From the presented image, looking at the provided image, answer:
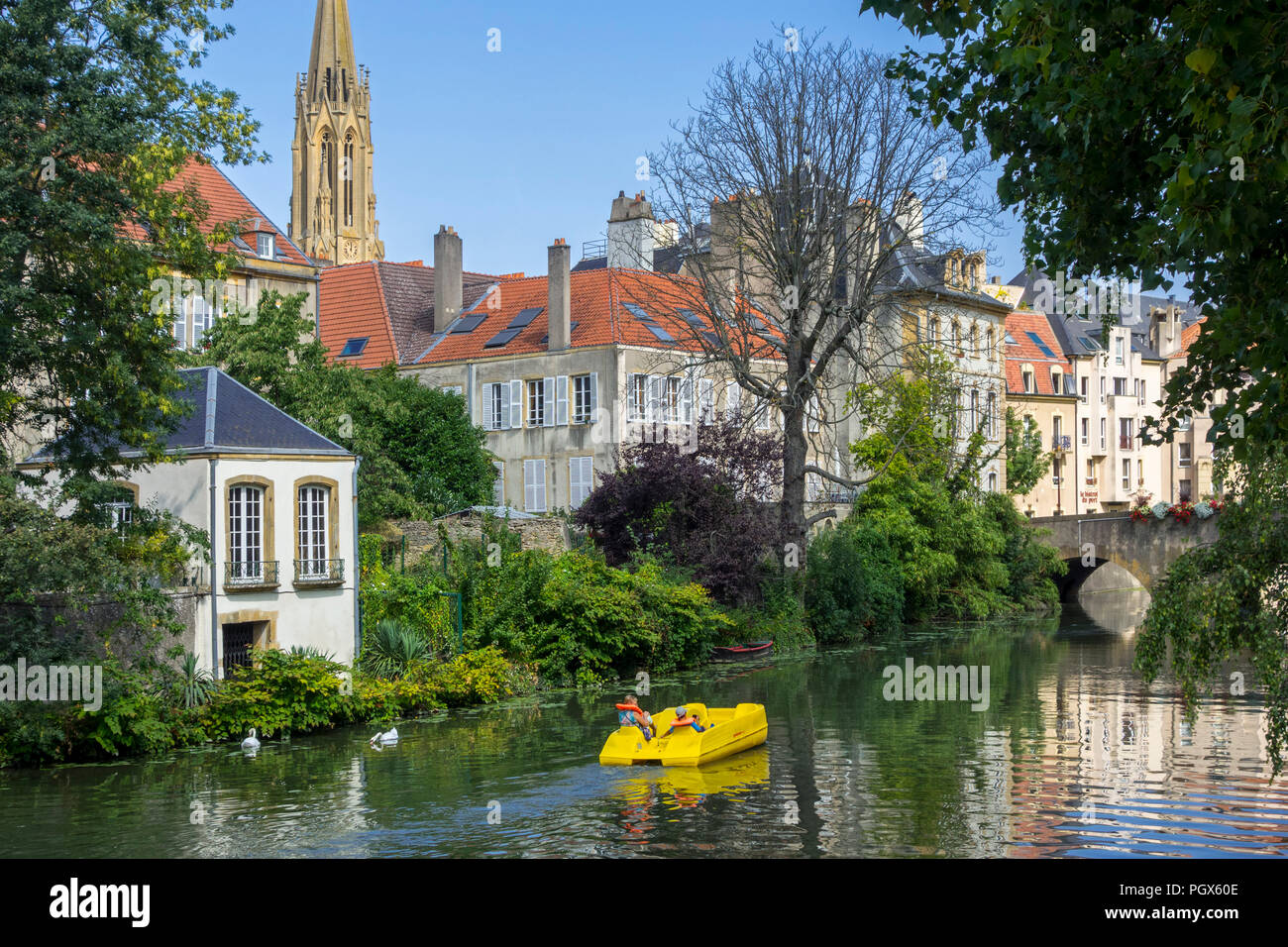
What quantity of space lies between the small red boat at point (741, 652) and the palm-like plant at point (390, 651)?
10630 mm

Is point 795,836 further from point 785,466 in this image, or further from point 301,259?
point 301,259

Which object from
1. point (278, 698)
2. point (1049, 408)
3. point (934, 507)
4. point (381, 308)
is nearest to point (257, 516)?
point (278, 698)

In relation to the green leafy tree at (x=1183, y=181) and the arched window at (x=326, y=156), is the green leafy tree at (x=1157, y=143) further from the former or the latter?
the arched window at (x=326, y=156)

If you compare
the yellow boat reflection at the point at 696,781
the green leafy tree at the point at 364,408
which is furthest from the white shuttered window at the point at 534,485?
the yellow boat reflection at the point at 696,781

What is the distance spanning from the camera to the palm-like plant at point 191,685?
2389 cm

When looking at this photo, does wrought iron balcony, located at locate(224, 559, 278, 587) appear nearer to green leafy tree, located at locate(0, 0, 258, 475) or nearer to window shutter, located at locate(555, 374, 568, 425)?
green leafy tree, located at locate(0, 0, 258, 475)

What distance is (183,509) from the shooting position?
1033 inches

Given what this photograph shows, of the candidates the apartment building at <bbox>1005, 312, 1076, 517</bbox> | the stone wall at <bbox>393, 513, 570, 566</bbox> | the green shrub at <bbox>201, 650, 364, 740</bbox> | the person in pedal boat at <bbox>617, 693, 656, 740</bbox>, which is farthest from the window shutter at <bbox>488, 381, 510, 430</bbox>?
the apartment building at <bbox>1005, 312, 1076, 517</bbox>

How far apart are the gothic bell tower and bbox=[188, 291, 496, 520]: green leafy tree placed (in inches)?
2311

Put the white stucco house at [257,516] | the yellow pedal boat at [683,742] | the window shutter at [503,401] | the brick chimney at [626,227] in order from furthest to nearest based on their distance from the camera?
the brick chimney at [626,227] → the window shutter at [503,401] → the white stucco house at [257,516] → the yellow pedal boat at [683,742]

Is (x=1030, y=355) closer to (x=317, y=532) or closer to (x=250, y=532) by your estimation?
(x=317, y=532)
